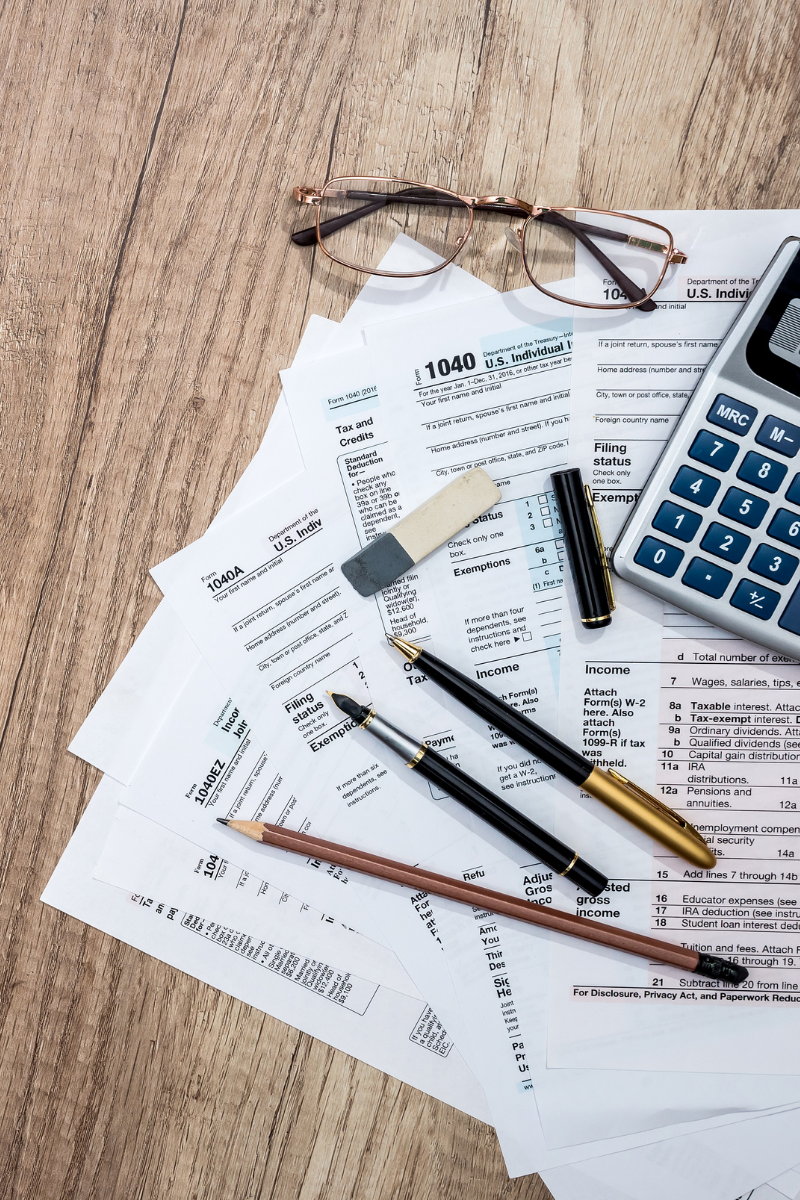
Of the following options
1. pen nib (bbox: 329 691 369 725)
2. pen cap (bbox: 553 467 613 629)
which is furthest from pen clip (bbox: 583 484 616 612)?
pen nib (bbox: 329 691 369 725)

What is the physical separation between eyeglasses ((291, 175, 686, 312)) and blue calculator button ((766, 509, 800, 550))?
0.19m

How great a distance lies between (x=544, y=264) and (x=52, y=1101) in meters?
0.78

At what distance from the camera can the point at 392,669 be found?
0.59m

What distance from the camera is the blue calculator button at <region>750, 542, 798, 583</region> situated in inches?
21.4

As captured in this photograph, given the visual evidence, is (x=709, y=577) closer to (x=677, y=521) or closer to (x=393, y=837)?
(x=677, y=521)

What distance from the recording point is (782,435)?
0.54 metres

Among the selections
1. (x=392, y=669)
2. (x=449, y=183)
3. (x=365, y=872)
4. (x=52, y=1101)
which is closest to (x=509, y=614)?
(x=392, y=669)

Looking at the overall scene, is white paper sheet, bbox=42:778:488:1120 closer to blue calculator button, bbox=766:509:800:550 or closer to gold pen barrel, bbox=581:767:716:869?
gold pen barrel, bbox=581:767:716:869

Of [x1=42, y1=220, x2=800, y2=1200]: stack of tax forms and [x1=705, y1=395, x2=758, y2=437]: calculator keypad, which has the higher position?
[x1=705, y1=395, x2=758, y2=437]: calculator keypad

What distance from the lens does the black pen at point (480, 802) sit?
22.4 inches

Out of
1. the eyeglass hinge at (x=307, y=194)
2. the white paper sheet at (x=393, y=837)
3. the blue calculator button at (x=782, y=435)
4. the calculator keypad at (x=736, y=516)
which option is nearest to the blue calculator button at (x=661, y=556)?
the calculator keypad at (x=736, y=516)

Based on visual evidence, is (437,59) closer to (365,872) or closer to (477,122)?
(477,122)

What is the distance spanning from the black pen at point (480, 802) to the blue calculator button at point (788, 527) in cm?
28

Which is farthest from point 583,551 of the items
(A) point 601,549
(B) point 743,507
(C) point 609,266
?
(C) point 609,266
